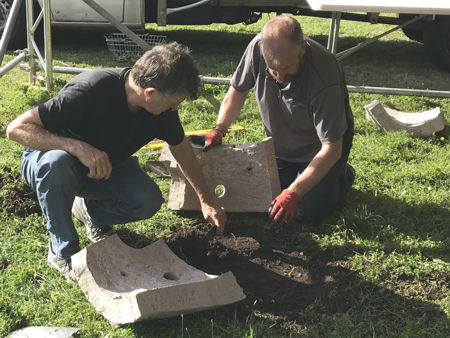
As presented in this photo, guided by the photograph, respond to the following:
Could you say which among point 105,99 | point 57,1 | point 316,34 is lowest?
point 316,34

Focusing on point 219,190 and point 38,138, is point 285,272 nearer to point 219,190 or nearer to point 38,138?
point 219,190

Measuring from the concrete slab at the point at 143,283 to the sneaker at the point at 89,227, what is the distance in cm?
36

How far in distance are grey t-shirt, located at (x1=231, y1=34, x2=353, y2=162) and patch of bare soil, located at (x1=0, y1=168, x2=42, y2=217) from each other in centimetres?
160

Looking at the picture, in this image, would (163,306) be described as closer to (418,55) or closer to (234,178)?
(234,178)

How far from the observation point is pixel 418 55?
28.7 ft

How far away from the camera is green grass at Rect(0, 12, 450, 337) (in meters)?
2.78

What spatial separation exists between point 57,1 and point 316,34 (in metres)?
4.59

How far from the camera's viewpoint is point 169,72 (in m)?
2.67

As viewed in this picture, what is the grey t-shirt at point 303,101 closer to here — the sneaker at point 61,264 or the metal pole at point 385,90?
the sneaker at point 61,264

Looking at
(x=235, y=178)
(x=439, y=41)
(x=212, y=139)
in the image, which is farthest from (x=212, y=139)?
(x=439, y=41)

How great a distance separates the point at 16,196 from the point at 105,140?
114 centimetres

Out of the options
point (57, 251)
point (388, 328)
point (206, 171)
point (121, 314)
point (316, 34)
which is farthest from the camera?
point (316, 34)

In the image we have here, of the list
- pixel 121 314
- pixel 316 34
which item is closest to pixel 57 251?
pixel 121 314

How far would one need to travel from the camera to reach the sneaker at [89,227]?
11.2ft
